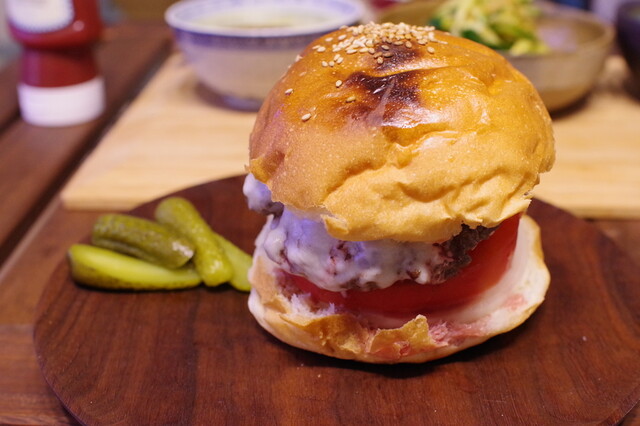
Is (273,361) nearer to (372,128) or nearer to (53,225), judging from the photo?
(372,128)

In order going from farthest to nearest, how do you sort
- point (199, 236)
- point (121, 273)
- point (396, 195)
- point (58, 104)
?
point (58, 104) → point (199, 236) → point (121, 273) → point (396, 195)

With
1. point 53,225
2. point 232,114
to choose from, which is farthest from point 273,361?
point 232,114

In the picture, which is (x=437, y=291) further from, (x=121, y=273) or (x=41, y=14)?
(x=41, y=14)

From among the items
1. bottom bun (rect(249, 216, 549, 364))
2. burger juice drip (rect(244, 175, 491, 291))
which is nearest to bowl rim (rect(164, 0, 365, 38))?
bottom bun (rect(249, 216, 549, 364))

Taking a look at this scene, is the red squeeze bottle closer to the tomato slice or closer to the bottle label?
the bottle label

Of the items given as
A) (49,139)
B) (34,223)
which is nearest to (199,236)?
(34,223)

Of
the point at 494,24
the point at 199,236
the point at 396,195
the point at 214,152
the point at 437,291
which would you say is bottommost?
the point at 214,152
